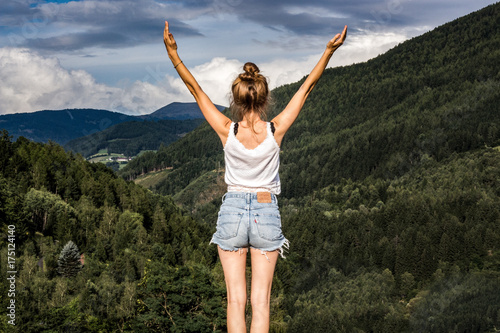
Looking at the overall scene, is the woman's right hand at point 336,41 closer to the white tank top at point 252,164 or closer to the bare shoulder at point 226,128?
the white tank top at point 252,164

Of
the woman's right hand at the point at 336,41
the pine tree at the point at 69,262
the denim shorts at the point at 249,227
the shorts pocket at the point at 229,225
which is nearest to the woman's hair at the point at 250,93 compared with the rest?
the woman's right hand at the point at 336,41

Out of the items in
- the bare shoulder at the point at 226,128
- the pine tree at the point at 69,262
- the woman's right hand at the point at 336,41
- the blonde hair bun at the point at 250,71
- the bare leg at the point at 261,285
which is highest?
the woman's right hand at the point at 336,41

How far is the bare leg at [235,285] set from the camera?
8695mm

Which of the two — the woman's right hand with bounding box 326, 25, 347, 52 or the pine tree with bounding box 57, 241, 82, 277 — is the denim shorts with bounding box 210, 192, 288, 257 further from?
the pine tree with bounding box 57, 241, 82, 277

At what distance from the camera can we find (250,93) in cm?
866

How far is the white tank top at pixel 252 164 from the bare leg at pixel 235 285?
3.78 feet

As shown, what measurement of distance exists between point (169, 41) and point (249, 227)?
3.49 metres

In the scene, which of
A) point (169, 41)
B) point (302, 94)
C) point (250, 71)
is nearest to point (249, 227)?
point (302, 94)

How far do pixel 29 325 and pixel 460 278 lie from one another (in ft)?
546

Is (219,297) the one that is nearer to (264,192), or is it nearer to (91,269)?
(91,269)

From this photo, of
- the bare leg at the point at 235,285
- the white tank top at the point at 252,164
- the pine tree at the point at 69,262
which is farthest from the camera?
the pine tree at the point at 69,262

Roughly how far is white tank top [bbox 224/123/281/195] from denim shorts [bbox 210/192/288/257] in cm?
25

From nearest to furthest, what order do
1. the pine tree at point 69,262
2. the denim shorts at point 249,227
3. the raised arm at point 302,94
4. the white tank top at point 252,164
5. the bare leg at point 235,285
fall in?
the denim shorts at point 249,227, the bare leg at point 235,285, the white tank top at point 252,164, the raised arm at point 302,94, the pine tree at point 69,262

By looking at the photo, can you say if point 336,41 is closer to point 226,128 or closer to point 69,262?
point 226,128
